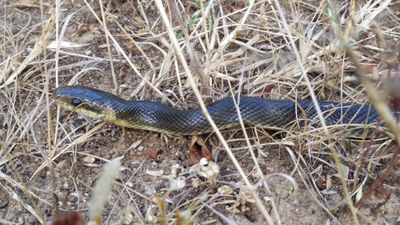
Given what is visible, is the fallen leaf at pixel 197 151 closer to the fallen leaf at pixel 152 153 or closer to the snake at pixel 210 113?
the snake at pixel 210 113

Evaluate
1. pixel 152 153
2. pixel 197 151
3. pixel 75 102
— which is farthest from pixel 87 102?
pixel 197 151

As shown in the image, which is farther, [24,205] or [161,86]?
[161,86]

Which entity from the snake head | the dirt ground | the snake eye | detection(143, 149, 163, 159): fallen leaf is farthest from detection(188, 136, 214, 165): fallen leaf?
the snake eye

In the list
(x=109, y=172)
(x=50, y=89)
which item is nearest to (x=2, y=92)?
(x=50, y=89)

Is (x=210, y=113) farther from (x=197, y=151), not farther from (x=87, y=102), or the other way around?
(x=87, y=102)

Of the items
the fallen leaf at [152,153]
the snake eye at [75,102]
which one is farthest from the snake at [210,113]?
the fallen leaf at [152,153]

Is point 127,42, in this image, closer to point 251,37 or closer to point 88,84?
point 88,84

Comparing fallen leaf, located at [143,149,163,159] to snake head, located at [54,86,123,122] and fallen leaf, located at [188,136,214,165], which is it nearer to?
fallen leaf, located at [188,136,214,165]
